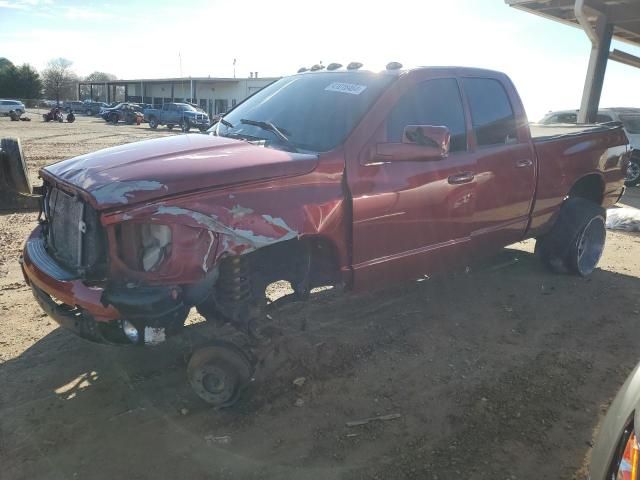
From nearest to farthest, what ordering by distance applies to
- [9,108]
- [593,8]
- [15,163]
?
[15,163] < [593,8] < [9,108]

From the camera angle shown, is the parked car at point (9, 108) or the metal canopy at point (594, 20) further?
the parked car at point (9, 108)

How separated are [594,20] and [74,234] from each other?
17042 millimetres

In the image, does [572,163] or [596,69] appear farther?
[596,69]

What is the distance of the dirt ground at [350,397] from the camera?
268 centimetres

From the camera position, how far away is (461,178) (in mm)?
4031

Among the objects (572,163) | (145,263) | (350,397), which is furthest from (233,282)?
(572,163)

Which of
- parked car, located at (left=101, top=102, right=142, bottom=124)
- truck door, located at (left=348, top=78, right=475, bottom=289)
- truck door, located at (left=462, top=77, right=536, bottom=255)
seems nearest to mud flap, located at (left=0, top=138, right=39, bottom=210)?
truck door, located at (left=348, top=78, right=475, bottom=289)

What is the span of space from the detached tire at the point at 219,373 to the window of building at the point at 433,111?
181 centimetres

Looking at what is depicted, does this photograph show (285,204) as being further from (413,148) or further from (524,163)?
(524,163)

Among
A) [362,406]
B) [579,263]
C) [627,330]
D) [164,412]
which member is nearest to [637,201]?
[579,263]

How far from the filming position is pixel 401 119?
3.76 meters

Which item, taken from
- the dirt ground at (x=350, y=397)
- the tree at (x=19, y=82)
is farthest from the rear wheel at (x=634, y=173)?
the tree at (x=19, y=82)

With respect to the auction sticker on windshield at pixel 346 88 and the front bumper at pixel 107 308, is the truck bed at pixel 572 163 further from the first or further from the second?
the front bumper at pixel 107 308

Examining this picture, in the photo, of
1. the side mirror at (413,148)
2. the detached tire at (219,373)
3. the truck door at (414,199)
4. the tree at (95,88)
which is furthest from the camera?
the tree at (95,88)
